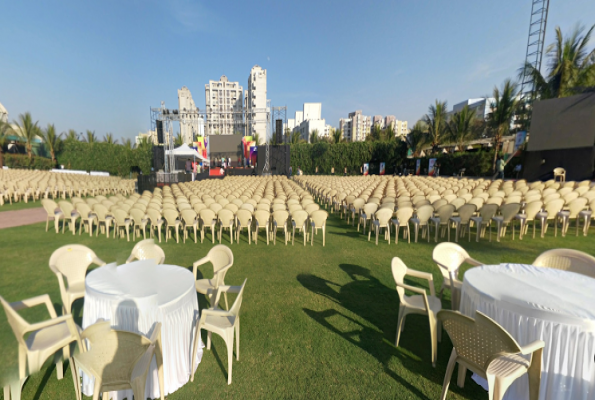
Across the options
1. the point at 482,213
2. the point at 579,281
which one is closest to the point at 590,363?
the point at 579,281

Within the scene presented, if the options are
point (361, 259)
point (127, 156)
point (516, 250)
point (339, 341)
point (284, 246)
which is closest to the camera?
point (339, 341)

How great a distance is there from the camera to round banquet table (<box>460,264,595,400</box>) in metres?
1.83

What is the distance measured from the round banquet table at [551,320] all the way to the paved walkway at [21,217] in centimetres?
1217

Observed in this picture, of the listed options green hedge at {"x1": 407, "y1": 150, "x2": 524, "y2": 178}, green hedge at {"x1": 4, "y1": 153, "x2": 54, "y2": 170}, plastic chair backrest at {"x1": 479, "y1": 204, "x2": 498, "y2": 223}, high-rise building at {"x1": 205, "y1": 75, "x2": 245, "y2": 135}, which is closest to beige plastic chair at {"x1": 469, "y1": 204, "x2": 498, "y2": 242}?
plastic chair backrest at {"x1": 479, "y1": 204, "x2": 498, "y2": 223}

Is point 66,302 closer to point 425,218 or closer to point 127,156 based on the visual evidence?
point 425,218

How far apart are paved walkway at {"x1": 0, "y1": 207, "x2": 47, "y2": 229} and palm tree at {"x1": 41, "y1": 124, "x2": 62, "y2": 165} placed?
27.1 metres

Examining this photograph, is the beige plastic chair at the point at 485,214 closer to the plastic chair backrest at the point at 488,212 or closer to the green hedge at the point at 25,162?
the plastic chair backrest at the point at 488,212

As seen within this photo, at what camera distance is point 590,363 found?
181 centimetres

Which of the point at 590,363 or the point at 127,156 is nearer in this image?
the point at 590,363

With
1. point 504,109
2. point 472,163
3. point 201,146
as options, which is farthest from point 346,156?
point 201,146

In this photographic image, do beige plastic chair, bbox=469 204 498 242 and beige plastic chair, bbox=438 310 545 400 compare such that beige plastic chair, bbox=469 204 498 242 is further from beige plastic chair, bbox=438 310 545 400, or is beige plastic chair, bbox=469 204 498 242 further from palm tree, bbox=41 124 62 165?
palm tree, bbox=41 124 62 165

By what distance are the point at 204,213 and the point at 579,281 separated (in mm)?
6758

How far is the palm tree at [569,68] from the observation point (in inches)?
639

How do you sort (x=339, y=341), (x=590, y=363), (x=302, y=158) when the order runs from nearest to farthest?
(x=590, y=363), (x=339, y=341), (x=302, y=158)
